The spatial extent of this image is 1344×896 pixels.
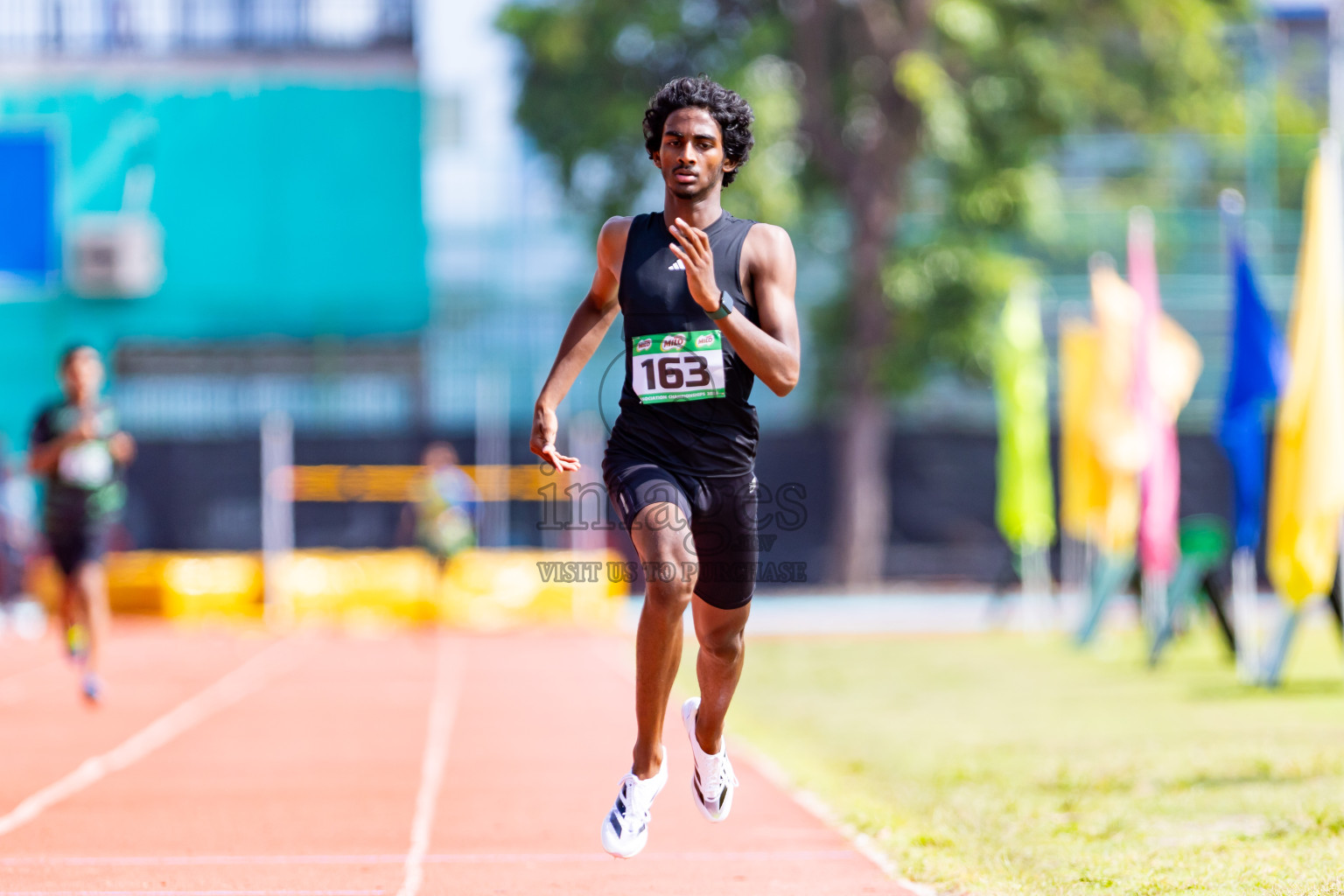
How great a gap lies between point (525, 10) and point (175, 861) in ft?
66.7

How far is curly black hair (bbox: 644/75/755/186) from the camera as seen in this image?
16.9 feet

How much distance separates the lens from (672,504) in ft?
16.4

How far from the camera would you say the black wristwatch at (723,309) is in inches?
189

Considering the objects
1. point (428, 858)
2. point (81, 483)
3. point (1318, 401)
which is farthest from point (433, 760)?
point (1318, 401)

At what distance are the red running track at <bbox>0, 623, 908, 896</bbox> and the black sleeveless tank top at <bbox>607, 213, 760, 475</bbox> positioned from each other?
1.31 meters

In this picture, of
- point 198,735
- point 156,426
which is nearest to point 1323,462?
point 198,735

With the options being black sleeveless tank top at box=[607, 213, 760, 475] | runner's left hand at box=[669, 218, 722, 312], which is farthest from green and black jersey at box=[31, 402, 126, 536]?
runner's left hand at box=[669, 218, 722, 312]

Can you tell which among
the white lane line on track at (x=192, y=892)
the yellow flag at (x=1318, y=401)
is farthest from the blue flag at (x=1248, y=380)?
the white lane line on track at (x=192, y=892)

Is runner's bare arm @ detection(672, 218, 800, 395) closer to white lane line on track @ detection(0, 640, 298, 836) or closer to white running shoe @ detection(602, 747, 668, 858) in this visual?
white running shoe @ detection(602, 747, 668, 858)

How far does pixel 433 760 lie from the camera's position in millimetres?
8898

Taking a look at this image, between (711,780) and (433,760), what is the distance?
3.70m

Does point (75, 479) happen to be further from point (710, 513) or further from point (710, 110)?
point (710, 110)

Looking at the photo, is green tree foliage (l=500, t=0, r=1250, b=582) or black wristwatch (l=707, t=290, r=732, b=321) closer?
black wristwatch (l=707, t=290, r=732, b=321)

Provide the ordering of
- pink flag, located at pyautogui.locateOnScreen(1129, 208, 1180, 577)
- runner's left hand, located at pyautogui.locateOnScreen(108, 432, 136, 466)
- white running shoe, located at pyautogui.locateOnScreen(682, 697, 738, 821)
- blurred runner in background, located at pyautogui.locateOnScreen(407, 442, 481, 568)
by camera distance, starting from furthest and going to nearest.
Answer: blurred runner in background, located at pyautogui.locateOnScreen(407, 442, 481, 568), pink flag, located at pyautogui.locateOnScreen(1129, 208, 1180, 577), runner's left hand, located at pyautogui.locateOnScreen(108, 432, 136, 466), white running shoe, located at pyautogui.locateOnScreen(682, 697, 738, 821)
